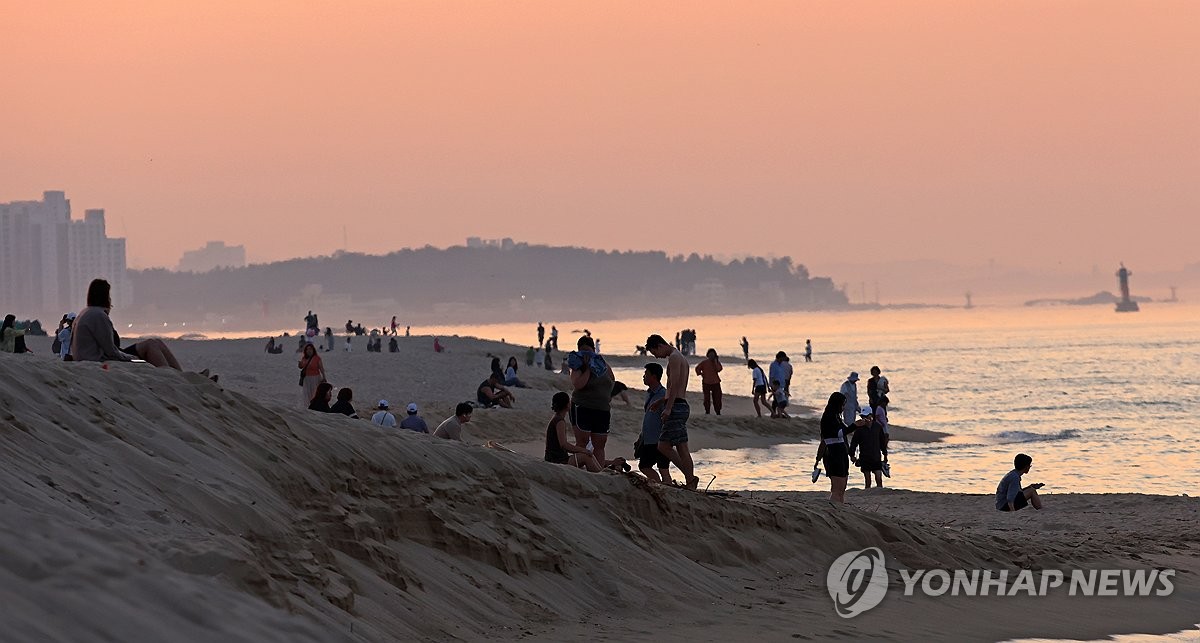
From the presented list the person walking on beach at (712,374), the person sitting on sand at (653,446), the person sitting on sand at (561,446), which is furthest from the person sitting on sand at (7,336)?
the person sitting on sand at (653,446)

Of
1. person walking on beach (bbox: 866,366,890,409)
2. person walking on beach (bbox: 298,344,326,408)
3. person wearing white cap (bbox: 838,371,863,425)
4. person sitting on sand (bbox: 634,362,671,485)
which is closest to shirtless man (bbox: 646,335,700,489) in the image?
person sitting on sand (bbox: 634,362,671,485)

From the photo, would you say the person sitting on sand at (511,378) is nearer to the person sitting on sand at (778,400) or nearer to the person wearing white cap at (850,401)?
the person sitting on sand at (778,400)

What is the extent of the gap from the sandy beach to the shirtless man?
1.14 m

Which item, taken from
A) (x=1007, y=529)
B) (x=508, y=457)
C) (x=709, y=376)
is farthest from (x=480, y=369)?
(x=508, y=457)

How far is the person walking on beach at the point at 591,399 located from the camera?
13.5 meters

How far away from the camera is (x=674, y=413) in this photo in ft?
45.0

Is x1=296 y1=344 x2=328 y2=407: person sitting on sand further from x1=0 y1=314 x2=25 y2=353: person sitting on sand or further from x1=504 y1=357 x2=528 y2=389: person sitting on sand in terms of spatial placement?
x1=504 y1=357 x2=528 y2=389: person sitting on sand

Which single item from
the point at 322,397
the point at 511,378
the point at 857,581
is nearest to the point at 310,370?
the point at 322,397

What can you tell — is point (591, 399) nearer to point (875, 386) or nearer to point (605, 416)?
point (605, 416)

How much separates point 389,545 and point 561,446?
389 cm

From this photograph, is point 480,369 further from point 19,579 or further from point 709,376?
point 19,579

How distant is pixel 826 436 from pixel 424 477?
605cm

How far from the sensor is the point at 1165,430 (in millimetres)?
36469

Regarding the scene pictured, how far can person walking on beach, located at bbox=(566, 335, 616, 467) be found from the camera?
13.5m
